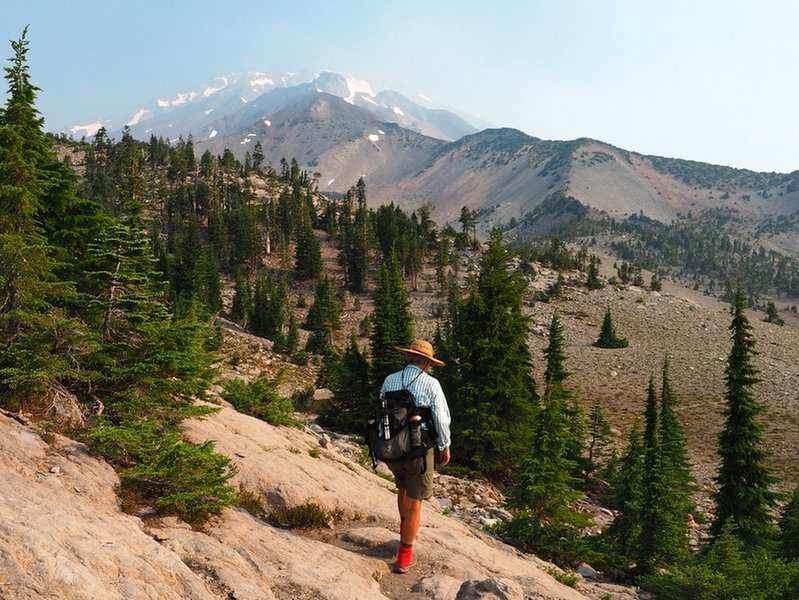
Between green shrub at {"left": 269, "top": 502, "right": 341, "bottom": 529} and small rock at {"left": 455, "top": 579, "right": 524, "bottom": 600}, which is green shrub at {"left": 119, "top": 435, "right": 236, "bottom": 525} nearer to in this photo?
green shrub at {"left": 269, "top": 502, "right": 341, "bottom": 529}

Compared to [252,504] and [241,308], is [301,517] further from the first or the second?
[241,308]

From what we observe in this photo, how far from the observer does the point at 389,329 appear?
26.4 m

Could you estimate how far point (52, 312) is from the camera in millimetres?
7852

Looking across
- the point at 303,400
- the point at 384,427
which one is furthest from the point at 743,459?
the point at 303,400

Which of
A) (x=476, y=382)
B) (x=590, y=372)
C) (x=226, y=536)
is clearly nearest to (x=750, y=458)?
(x=476, y=382)

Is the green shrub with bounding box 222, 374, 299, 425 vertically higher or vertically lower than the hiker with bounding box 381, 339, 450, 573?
lower

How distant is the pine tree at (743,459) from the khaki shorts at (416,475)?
16.9 meters

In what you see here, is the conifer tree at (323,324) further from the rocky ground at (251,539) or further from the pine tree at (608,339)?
the rocky ground at (251,539)

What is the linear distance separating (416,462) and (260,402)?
31.1 feet

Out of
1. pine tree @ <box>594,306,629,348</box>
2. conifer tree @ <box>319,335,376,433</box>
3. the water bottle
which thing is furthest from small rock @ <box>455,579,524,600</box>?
pine tree @ <box>594,306,629,348</box>

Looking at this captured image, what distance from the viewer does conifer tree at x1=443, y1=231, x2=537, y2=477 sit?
66.6 feet

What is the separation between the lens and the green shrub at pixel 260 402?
46.9 ft

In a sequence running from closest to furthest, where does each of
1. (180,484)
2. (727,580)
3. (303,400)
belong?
(180,484) → (727,580) → (303,400)

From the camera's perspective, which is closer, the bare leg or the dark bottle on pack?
the dark bottle on pack
